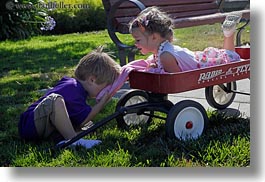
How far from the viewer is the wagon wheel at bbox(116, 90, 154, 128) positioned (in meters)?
3.36

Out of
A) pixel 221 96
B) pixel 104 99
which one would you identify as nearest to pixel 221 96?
pixel 221 96

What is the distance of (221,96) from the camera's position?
3832 millimetres

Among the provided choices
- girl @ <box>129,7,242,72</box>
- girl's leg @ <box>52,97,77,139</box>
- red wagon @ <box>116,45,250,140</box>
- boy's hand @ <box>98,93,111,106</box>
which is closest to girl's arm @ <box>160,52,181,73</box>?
girl @ <box>129,7,242,72</box>

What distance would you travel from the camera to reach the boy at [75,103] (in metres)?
3.13

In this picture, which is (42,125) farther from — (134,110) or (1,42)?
(1,42)

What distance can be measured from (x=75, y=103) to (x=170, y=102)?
1.82ft

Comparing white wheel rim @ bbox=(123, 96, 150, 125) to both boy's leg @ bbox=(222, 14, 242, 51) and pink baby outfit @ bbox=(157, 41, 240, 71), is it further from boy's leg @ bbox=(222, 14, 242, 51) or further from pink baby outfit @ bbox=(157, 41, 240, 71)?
boy's leg @ bbox=(222, 14, 242, 51)

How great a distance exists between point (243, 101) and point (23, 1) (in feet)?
8.68

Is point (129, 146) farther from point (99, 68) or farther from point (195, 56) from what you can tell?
point (195, 56)

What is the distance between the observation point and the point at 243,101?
12.9ft

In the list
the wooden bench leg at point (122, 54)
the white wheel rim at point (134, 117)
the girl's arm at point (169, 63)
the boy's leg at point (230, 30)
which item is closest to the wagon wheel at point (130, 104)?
the white wheel rim at point (134, 117)

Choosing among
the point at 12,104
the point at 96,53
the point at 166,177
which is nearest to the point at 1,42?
the point at 12,104

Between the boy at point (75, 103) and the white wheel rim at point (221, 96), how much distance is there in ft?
2.86

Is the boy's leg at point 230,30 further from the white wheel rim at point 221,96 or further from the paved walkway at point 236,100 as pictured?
the paved walkway at point 236,100
